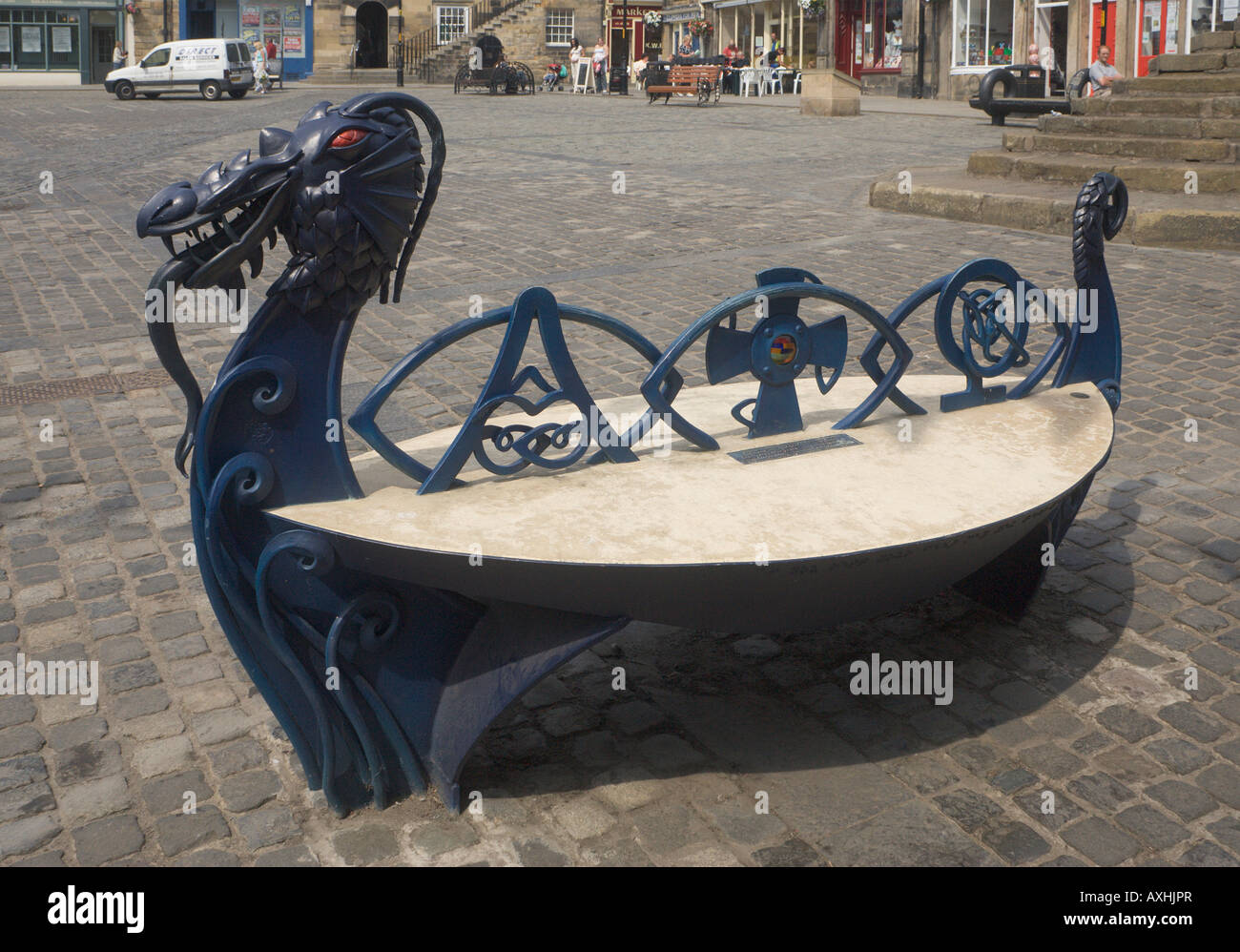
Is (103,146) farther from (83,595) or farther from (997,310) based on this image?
(997,310)

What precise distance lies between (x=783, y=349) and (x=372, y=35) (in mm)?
50543

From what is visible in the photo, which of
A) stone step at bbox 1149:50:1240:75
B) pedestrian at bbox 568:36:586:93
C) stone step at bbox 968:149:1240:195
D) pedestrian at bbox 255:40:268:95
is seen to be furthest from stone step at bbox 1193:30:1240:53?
pedestrian at bbox 255:40:268:95

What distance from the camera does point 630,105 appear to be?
32.5 m

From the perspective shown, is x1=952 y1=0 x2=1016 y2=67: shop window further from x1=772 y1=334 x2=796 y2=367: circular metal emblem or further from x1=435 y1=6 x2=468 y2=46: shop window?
x1=772 y1=334 x2=796 y2=367: circular metal emblem

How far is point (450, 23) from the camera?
48062 millimetres

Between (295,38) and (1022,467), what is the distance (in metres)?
48.1

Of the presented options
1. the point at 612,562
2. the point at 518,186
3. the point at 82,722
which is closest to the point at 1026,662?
the point at 612,562

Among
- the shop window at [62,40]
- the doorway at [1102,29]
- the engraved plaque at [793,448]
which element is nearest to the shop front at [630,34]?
the shop window at [62,40]

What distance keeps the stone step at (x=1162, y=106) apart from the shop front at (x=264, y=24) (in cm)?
3790

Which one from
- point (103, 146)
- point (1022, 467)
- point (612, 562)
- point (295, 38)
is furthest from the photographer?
point (295, 38)

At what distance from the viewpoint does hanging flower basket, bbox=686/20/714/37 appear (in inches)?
1816

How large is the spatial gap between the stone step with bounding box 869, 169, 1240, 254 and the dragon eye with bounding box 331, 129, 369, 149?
9.34 m

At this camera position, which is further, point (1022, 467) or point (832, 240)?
point (832, 240)
